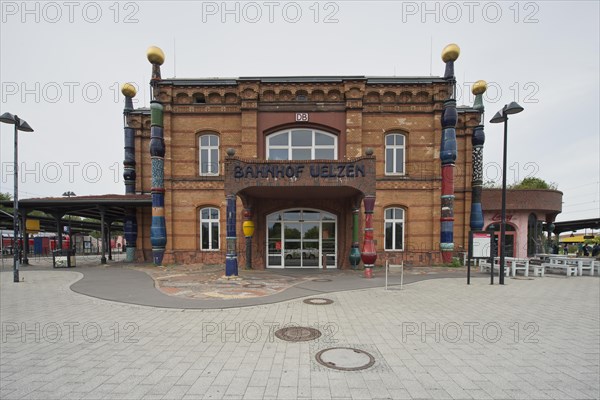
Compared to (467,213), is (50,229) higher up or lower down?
lower down

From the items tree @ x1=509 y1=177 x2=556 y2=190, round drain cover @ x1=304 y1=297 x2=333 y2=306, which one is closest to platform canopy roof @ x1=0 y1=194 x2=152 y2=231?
round drain cover @ x1=304 y1=297 x2=333 y2=306

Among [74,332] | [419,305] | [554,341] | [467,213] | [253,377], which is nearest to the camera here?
[253,377]

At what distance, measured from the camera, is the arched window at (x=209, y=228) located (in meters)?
15.8

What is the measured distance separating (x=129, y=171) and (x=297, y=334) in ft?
53.7

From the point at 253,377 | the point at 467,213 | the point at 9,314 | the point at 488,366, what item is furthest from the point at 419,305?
the point at 467,213

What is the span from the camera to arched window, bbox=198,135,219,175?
1599 cm

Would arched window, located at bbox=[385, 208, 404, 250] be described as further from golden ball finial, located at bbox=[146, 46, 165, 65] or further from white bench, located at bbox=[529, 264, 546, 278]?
golden ball finial, located at bbox=[146, 46, 165, 65]

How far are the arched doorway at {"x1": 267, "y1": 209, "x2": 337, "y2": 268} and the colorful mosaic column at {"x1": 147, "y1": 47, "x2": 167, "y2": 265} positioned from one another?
5966 millimetres

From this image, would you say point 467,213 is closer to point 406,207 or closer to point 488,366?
point 406,207

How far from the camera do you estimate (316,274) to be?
1257 cm

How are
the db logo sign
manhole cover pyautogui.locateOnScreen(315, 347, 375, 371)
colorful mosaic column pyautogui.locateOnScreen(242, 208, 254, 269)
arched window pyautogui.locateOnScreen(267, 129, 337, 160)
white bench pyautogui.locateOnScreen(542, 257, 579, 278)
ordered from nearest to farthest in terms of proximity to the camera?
manhole cover pyautogui.locateOnScreen(315, 347, 375, 371), white bench pyautogui.locateOnScreen(542, 257, 579, 278), colorful mosaic column pyautogui.locateOnScreen(242, 208, 254, 269), the db logo sign, arched window pyautogui.locateOnScreen(267, 129, 337, 160)

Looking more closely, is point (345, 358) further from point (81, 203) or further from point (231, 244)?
point (81, 203)

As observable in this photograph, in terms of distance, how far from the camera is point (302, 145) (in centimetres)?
1552

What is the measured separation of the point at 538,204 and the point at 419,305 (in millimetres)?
15436
